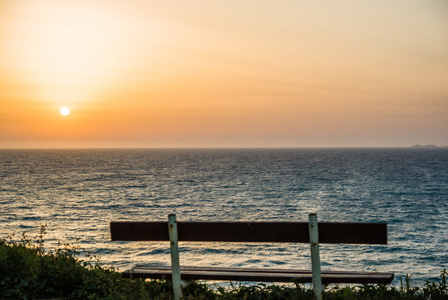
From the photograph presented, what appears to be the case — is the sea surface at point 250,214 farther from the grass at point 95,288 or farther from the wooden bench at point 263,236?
the wooden bench at point 263,236

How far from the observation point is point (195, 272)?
510cm

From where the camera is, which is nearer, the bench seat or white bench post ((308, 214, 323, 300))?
white bench post ((308, 214, 323, 300))

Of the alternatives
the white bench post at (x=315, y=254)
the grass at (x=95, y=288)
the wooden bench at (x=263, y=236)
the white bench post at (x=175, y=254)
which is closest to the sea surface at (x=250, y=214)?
the grass at (x=95, y=288)

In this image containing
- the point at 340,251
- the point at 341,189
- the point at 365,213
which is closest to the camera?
the point at 340,251

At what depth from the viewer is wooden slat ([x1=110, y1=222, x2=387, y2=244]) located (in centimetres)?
437

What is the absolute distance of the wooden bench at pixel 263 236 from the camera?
4.38m

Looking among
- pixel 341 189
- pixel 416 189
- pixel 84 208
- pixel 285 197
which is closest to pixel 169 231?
pixel 84 208

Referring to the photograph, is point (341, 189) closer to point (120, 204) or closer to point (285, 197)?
point (285, 197)

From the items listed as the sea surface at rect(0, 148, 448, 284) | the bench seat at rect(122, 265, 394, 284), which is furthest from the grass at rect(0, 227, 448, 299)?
the sea surface at rect(0, 148, 448, 284)

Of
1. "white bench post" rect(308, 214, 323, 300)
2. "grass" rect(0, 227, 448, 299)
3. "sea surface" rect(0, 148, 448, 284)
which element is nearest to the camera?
"white bench post" rect(308, 214, 323, 300)

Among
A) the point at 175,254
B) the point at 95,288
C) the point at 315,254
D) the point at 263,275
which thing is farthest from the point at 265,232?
the point at 95,288

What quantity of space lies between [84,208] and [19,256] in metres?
38.9

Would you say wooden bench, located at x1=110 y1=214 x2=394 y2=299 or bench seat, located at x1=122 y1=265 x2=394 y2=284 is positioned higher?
wooden bench, located at x1=110 y1=214 x2=394 y2=299

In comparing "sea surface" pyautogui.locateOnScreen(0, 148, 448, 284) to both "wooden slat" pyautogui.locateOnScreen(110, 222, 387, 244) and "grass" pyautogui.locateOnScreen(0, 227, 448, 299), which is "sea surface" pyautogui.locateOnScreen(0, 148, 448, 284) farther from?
"wooden slat" pyautogui.locateOnScreen(110, 222, 387, 244)
